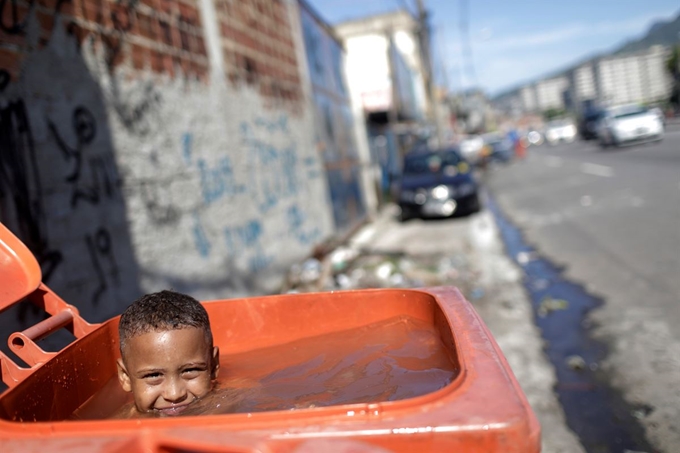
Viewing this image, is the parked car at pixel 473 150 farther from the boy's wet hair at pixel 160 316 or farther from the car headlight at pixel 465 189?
the boy's wet hair at pixel 160 316

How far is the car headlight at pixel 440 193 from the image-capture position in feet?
42.8

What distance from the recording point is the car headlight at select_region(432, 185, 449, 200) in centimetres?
1305

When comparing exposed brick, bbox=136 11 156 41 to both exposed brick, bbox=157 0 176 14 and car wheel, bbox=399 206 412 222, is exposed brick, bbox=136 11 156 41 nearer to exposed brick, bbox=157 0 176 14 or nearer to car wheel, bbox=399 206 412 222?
exposed brick, bbox=157 0 176 14

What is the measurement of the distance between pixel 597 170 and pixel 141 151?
16.3 meters

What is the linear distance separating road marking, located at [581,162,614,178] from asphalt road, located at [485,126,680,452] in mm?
121

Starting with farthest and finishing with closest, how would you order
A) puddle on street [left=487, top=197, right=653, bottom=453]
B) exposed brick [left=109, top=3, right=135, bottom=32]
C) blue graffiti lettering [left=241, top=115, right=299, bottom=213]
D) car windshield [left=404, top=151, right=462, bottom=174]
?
car windshield [left=404, top=151, right=462, bottom=174] → blue graffiti lettering [left=241, top=115, right=299, bottom=213] → exposed brick [left=109, top=3, right=135, bottom=32] → puddle on street [left=487, top=197, right=653, bottom=453]

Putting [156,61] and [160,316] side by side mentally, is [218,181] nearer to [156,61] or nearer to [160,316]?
[156,61]

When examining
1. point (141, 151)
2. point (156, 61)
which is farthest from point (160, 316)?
point (156, 61)

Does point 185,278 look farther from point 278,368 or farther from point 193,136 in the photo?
point 278,368

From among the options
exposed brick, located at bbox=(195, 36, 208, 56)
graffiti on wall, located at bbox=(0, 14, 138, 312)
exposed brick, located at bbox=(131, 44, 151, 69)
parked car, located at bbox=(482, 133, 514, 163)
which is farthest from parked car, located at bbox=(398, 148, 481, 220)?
parked car, located at bbox=(482, 133, 514, 163)

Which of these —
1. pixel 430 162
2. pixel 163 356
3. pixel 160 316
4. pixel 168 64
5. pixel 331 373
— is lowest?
pixel 331 373

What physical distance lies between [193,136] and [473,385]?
4609 mm

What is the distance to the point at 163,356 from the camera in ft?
6.55

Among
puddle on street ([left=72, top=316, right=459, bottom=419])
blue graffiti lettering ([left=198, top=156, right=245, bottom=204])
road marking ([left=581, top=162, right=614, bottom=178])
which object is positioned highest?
blue graffiti lettering ([left=198, top=156, right=245, bottom=204])
